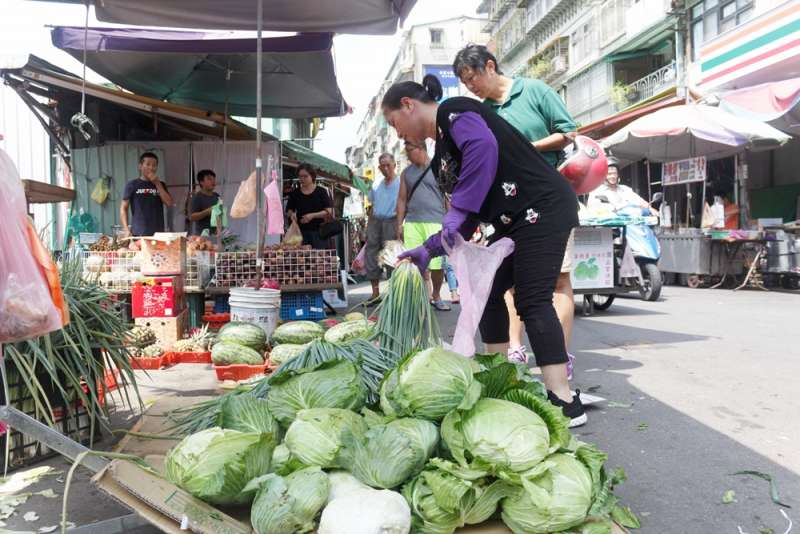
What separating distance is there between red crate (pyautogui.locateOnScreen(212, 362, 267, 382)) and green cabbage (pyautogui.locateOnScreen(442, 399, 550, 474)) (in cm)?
261

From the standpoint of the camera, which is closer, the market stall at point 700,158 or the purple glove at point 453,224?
the purple glove at point 453,224

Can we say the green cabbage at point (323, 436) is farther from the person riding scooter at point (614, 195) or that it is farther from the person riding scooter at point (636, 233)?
the person riding scooter at point (614, 195)

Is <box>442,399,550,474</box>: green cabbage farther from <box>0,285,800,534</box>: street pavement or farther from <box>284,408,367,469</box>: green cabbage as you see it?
<box>0,285,800,534</box>: street pavement

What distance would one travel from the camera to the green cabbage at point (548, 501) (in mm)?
1892

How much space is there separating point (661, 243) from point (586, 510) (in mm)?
11799

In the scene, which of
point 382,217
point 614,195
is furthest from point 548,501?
point 614,195

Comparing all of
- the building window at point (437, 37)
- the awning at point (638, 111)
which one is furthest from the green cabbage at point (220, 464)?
the building window at point (437, 37)

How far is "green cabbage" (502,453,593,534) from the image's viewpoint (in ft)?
6.21

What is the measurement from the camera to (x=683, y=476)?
279 cm

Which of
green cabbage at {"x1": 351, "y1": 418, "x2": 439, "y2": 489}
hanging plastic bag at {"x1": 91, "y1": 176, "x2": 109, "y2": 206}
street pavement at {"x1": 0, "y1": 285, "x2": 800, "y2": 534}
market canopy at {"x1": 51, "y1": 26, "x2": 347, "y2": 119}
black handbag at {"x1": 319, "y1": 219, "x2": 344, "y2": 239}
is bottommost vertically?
street pavement at {"x1": 0, "y1": 285, "x2": 800, "y2": 534}

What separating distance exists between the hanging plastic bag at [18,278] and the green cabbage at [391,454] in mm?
1093

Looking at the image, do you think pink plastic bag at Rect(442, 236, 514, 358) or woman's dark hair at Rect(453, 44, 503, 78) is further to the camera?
woman's dark hair at Rect(453, 44, 503, 78)

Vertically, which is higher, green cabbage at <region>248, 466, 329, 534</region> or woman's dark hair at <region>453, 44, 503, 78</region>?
woman's dark hair at <region>453, 44, 503, 78</region>

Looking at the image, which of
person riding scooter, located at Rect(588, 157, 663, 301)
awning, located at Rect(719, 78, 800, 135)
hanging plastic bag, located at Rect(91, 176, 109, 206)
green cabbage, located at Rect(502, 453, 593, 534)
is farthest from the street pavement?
awning, located at Rect(719, 78, 800, 135)
